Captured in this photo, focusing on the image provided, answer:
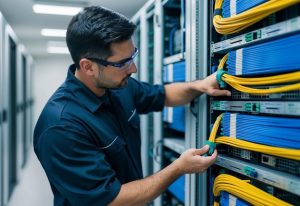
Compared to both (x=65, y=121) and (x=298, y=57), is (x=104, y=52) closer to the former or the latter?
(x=65, y=121)

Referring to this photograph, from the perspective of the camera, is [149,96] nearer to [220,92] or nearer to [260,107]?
[220,92]

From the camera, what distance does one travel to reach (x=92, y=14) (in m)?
1.30

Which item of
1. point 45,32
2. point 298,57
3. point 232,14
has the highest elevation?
point 45,32

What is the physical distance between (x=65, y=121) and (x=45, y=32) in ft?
19.0

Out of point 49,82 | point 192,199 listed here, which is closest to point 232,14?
point 192,199

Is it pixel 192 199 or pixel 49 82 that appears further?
pixel 49 82

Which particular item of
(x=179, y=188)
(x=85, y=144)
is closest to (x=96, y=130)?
(x=85, y=144)

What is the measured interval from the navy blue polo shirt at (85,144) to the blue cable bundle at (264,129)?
531 millimetres

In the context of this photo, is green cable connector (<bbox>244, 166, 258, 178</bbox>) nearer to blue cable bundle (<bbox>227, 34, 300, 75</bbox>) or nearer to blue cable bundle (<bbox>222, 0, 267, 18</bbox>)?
blue cable bundle (<bbox>227, 34, 300, 75</bbox>)

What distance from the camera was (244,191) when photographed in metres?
1.12

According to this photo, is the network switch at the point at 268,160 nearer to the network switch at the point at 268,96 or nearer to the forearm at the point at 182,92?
the network switch at the point at 268,96

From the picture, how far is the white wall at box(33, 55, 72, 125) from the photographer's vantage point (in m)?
10.3

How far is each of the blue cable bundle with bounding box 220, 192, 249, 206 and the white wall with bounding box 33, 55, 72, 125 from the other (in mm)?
9702

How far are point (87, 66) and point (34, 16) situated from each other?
426cm
